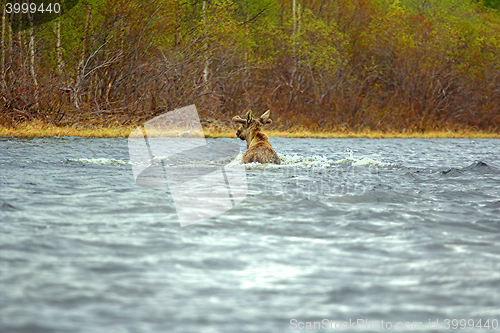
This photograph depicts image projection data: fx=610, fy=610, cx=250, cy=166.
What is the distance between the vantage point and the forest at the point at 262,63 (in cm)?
2498

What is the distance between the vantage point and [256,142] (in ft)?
42.2

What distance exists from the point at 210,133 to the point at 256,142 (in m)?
13.6

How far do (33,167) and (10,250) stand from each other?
681 cm

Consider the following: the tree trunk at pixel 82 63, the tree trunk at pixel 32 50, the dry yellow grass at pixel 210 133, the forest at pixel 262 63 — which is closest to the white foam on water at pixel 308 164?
the dry yellow grass at pixel 210 133

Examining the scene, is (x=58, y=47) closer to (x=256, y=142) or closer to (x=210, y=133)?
(x=210, y=133)

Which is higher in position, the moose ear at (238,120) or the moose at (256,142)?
the moose ear at (238,120)

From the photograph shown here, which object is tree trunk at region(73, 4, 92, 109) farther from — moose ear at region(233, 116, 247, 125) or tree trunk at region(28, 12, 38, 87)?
moose ear at region(233, 116, 247, 125)

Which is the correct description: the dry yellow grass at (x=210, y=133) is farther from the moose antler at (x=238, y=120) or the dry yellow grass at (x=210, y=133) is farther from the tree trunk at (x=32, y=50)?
the moose antler at (x=238, y=120)

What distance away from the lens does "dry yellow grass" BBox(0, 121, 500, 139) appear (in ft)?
68.7

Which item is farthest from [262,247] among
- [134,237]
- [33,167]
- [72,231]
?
→ [33,167]

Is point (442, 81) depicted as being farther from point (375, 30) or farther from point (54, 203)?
point (54, 203)

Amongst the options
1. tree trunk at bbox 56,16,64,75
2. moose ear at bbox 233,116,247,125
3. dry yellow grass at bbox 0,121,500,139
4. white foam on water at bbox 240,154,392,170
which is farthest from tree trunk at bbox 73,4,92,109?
moose ear at bbox 233,116,247,125

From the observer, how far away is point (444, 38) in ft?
120

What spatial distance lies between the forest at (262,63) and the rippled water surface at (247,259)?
16.0m
